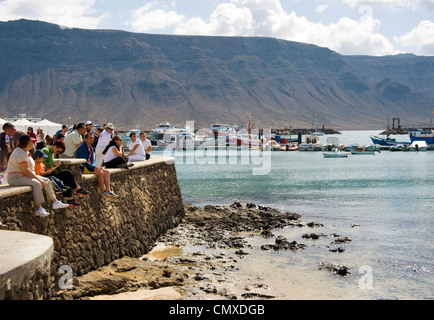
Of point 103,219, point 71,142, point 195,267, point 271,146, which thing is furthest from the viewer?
point 271,146

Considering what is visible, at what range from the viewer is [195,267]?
11.7 m

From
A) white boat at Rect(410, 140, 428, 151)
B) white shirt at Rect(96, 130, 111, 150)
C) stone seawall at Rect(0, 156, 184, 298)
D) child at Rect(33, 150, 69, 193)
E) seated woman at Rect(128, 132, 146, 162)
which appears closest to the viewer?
stone seawall at Rect(0, 156, 184, 298)

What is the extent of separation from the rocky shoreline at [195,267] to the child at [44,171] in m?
1.58

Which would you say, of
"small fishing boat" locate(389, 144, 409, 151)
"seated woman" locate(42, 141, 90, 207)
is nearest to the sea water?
"seated woman" locate(42, 141, 90, 207)

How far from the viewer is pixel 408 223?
1991cm

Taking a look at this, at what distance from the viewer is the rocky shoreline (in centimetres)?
891

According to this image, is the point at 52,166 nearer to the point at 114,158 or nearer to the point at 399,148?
the point at 114,158

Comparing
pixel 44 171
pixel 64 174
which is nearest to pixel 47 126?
pixel 64 174

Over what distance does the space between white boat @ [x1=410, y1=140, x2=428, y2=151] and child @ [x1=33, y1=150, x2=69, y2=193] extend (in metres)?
92.5

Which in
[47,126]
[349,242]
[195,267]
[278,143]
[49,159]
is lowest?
[349,242]

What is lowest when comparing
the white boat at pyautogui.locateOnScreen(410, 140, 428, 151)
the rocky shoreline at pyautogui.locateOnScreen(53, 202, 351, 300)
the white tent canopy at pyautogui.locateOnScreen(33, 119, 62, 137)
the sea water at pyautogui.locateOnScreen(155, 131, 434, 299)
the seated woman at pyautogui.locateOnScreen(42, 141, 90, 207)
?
the sea water at pyautogui.locateOnScreen(155, 131, 434, 299)

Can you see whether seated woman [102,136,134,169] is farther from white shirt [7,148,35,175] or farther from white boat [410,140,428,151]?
white boat [410,140,428,151]

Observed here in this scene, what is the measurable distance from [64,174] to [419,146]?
9381 cm

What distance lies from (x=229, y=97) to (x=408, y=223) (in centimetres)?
16879
